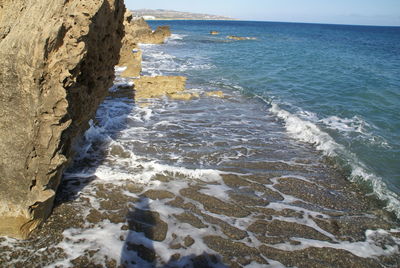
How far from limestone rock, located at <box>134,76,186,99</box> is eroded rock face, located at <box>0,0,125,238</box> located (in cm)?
840

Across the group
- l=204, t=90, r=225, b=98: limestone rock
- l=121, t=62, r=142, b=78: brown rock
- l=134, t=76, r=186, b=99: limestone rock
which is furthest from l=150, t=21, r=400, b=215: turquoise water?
l=121, t=62, r=142, b=78: brown rock

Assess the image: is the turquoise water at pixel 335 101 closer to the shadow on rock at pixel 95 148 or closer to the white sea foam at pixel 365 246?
the white sea foam at pixel 365 246

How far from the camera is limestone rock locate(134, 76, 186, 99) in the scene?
1337cm

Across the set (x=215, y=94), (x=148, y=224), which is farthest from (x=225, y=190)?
(x=215, y=94)

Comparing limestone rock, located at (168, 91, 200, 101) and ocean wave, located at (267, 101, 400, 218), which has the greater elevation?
limestone rock, located at (168, 91, 200, 101)

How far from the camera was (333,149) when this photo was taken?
8531mm

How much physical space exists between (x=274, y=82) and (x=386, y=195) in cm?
1217

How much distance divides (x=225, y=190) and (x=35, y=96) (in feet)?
12.9

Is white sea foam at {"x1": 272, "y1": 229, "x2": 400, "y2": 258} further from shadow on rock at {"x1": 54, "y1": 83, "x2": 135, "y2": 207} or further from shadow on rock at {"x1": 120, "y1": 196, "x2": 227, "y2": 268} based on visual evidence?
shadow on rock at {"x1": 54, "y1": 83, "x2": 135, "y2": 207}

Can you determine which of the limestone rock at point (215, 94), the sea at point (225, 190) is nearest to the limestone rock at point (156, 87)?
the sea at point (225, 190)

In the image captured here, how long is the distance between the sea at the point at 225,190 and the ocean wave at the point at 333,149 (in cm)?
4

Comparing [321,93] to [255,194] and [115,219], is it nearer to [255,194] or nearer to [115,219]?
[255,194]

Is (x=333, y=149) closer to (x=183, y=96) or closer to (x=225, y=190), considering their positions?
(x=225, y=190)

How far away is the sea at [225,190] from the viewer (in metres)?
4.54
